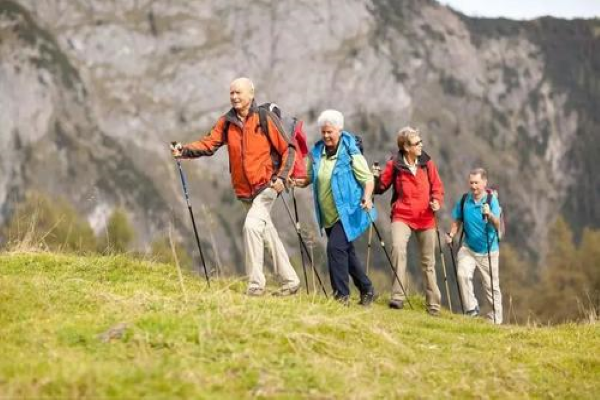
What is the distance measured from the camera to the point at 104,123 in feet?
558

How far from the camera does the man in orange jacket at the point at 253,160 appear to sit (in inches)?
554

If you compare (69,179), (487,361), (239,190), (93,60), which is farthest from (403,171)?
(93,60)

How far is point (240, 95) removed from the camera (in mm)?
14078

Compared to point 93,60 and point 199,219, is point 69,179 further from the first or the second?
point 93,60

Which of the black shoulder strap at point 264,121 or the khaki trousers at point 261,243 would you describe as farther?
the black shoulder strap at point 264,121

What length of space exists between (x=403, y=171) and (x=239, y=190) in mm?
3630

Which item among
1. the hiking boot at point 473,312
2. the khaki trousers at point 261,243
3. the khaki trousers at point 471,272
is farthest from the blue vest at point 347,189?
the hiking boot at point 473,312

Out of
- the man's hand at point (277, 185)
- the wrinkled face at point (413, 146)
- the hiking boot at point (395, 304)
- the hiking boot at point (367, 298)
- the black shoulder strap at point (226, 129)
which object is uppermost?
the black shoulder strap at point (226, 129)

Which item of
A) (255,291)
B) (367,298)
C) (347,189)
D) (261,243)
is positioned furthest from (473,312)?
(255,291)

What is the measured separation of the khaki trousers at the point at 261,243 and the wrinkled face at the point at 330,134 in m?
1.43

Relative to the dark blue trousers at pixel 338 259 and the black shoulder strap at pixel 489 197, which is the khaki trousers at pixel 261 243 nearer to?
the dark blue trousers at pixel 338 259

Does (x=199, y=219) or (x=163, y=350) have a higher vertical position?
(x=163, y=350)

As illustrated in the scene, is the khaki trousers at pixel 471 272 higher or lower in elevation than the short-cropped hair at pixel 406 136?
lower

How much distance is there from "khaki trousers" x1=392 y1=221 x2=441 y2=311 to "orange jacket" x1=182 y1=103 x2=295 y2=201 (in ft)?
11.3
